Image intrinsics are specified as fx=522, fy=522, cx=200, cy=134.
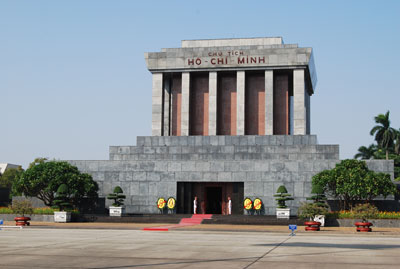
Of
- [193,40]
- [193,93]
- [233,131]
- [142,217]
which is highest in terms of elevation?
[193,40]

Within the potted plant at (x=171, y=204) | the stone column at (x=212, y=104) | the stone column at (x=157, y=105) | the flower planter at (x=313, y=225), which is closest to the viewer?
the flower planter at (x=313, y=225)

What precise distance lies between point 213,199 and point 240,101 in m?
11.9

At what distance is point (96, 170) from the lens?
51.7 metres

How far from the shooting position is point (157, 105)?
58.1m

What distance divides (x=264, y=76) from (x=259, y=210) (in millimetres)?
17244

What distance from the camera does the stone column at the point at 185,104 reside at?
187 feet

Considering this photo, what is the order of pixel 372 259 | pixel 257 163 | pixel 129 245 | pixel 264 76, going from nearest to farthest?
pixel 372 259 < pixel 129 245 < pixel 257 163 < pixel 264 76

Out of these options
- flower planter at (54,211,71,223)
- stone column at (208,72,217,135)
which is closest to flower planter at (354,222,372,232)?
flower planter at (54,211,71,223)

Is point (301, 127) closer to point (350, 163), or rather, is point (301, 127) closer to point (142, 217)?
point (350, 163)

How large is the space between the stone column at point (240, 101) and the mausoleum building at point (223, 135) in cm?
11

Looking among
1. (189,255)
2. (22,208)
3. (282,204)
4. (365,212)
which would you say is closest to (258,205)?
(282,204)

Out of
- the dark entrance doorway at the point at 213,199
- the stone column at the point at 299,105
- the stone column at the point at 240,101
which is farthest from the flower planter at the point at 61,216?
the stone column at the point at 299,105

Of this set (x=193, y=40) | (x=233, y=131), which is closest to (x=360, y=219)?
(x=233, y=131)

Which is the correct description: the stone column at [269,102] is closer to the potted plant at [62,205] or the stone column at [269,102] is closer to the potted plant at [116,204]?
the potted plant at [116,204]
